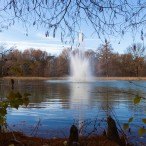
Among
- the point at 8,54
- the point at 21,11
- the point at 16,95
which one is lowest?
the point at 16,95

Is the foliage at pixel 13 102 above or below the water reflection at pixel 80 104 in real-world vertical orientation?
above

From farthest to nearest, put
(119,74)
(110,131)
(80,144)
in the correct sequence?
1. (119,74)
2. (110,131)
3. (80,144)

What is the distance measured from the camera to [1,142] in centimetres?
577

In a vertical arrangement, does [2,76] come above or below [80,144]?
above

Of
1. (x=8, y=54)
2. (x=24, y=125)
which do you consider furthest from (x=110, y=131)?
(x=24, y=125)

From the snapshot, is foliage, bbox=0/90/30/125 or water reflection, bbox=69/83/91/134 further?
water reflection, bbox=69/83/91/134

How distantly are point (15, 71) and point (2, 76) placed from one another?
33 cm

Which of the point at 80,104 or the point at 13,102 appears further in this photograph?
the point at 80,104

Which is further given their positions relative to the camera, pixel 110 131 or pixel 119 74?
pixel 119 74

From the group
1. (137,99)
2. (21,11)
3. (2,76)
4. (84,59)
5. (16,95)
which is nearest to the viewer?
(137,99)

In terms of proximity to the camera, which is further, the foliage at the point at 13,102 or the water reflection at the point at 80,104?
the water reflection at the point at 80,104

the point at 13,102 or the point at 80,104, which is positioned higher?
the point at 13,102

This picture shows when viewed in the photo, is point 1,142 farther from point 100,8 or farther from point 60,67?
point 60,67

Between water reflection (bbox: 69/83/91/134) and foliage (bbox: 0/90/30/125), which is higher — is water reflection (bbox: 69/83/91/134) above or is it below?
below
